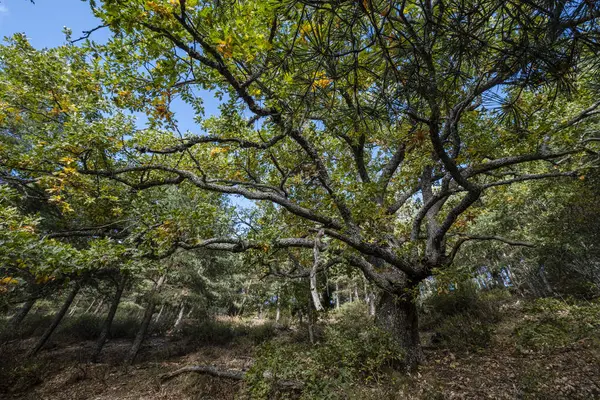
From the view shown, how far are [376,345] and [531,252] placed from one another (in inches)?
474

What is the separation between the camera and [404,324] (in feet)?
19.4

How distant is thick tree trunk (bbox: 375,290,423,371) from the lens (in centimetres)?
563

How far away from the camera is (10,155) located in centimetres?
485

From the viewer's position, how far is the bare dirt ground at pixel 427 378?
4160 mm

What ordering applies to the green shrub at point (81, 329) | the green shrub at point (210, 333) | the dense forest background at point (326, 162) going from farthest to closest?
the green shrub at point (81, 329) → the green shrub at point (210, 333) → the dense forest background at point (326, 162)

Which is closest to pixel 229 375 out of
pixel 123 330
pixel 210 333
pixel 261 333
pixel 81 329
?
pixel 261 333

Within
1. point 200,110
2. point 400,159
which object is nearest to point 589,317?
point 400,159

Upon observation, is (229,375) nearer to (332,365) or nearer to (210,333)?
(332,365)

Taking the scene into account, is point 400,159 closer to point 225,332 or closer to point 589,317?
point 589,317

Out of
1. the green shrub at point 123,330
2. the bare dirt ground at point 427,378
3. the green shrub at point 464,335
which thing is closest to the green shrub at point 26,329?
the bare dirt ground at point 427,378

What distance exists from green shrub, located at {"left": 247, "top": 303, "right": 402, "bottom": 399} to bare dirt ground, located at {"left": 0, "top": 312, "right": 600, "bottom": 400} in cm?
51

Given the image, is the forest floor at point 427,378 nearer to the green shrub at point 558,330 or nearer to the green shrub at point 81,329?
the green shrub at point 558,330

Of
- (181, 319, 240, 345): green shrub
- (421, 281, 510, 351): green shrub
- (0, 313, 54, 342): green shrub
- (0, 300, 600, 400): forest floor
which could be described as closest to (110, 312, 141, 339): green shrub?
(181, 319, 240, 345): green shrub

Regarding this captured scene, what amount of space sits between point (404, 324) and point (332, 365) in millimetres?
2107
